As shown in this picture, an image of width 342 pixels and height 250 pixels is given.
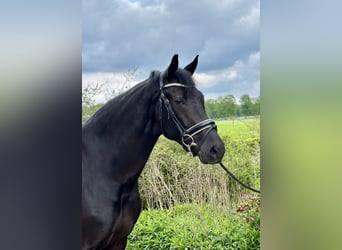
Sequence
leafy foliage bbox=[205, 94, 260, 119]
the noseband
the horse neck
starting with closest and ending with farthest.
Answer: the noseband < the horse neck < leafy foliage bbox=[205, 94, 260, 119]

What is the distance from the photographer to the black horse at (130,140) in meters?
1.98

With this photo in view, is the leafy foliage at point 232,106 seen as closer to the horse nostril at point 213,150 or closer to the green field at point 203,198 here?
the green field at point 203,198

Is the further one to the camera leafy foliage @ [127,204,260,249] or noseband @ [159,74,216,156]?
leafy foliage @ [127,204,260,249]

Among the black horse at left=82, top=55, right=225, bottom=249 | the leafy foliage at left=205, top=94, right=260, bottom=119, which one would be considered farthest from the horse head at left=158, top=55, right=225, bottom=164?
the leafy foliage at left=205, top=94, right=260, bottom=119

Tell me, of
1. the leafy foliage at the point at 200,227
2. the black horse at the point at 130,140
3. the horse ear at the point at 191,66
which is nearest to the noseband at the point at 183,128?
the black horse at the point at 130,140

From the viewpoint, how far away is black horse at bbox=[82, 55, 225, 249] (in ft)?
6.50

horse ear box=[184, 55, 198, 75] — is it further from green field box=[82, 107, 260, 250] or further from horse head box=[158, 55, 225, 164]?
green field box=[82, 107, 260, 250]
